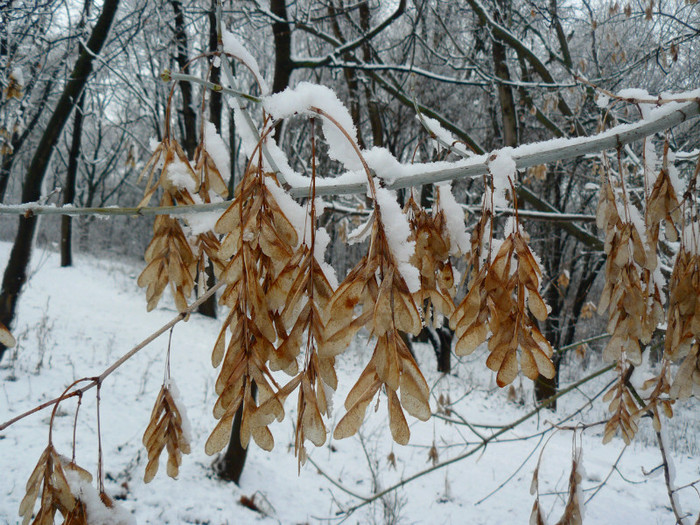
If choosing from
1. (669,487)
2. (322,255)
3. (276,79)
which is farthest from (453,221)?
(276,79)

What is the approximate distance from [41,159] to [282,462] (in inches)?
158

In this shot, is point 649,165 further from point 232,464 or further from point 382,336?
point 232,464

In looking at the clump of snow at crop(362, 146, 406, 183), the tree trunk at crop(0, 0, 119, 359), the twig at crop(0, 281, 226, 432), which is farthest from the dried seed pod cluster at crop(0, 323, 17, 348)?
the tree trunk at crop(0, 0, 119, 359)

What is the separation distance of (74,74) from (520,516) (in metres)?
5.85

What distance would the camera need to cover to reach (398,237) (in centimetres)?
58

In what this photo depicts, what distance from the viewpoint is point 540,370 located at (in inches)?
26.2

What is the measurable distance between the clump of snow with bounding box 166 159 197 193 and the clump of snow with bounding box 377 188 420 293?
0.43 metres

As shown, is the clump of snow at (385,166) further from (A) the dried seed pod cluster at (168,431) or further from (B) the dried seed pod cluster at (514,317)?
(A) the dried seed pod cluster at (168,431)

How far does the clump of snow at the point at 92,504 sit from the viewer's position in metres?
0.78

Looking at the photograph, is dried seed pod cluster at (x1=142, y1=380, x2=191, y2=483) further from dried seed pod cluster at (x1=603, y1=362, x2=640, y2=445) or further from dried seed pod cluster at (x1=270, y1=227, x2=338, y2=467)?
dried seed pod cluster at (x1=603, y1=362, x2=640, y2=445)

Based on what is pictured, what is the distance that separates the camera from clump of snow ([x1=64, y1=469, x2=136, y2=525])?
0.78m

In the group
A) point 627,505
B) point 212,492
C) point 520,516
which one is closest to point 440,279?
point 212,492

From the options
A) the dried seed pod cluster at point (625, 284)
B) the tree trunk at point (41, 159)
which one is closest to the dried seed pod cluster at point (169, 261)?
the dried seed pod cluster at point (625, 284)

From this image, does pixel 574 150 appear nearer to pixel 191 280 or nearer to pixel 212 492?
pixel 191 280
